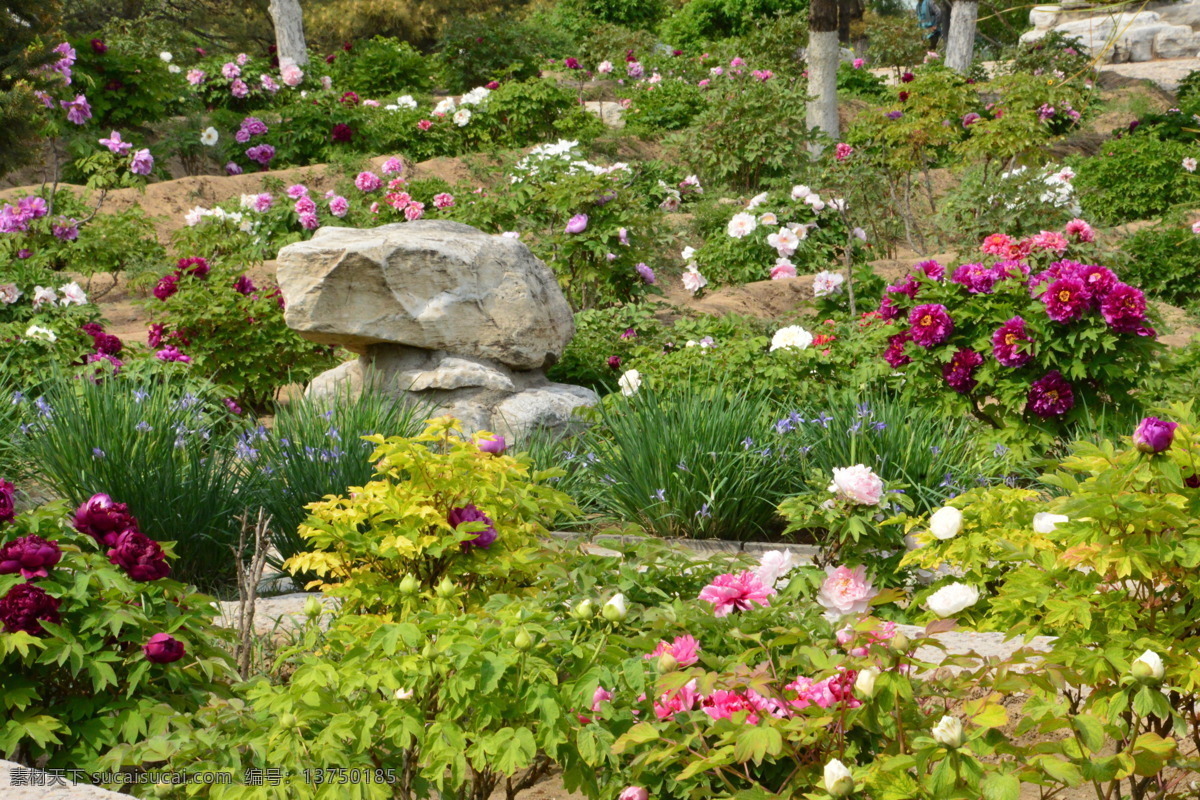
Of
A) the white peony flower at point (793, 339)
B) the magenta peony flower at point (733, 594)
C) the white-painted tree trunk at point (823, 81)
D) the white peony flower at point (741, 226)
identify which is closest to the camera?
the magenta peony flower at point (733, 594)

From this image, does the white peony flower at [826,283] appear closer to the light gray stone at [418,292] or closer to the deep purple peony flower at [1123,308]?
the light gray stone at [418,292]

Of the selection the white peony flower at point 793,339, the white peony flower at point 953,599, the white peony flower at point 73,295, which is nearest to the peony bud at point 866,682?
the white peony flower at point 953,599

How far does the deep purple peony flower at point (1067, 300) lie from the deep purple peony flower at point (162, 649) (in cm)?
378

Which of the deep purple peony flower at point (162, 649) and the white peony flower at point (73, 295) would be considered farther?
the white peony flower at point (73, 295)

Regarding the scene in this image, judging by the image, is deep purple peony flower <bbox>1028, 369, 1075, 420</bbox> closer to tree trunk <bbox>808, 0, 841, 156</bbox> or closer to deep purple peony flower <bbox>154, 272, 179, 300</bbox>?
deep purple peony flower <bbox>154, 272, 179, 300</bbox>

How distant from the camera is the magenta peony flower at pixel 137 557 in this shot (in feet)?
8.63

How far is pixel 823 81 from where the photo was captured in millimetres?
12750

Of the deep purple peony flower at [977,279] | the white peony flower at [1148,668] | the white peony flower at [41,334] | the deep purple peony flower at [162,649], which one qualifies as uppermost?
the white peony flower at [1148,668]

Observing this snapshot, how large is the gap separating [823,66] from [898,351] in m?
8.35

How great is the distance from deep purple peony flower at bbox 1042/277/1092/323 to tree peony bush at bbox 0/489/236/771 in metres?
3.66

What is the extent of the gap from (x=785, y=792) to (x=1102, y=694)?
68 cm

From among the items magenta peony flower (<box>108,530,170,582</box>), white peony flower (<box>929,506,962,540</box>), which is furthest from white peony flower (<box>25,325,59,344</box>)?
white peony flower (<box>929,506,962,540</box>)

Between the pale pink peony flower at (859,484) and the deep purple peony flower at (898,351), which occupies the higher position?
the pale pink peony flower at (859,484)

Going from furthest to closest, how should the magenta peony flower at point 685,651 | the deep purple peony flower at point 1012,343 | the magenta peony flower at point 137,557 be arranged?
the deep purple peony flower at point 1012,343
the magenta peony flower at point 137,557
the magenta peony flower at point 685,651
